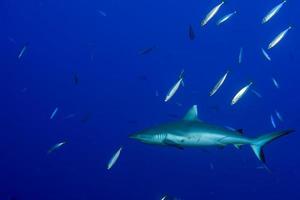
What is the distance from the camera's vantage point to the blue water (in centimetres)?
2908

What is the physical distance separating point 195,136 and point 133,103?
34.3 meters

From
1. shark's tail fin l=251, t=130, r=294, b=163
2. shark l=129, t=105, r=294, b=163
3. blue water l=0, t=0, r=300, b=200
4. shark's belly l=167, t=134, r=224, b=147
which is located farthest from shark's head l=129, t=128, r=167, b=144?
blue water l=0, t=0, r=300, b=200

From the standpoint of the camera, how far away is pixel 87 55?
152ft

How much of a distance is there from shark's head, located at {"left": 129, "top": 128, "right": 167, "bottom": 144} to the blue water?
1913cm

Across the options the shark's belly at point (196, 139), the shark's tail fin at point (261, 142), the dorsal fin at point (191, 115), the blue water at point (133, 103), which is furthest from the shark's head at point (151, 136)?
the blue water at point (133, 103)

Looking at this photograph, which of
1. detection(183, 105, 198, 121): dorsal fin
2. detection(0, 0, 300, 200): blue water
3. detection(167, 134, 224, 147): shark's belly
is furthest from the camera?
detection(0, 0, 300, 200): blue water

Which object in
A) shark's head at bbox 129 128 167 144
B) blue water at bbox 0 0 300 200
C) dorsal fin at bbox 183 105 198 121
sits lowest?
blue water at bbox 0 0 300 200

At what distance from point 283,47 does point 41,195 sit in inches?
1292

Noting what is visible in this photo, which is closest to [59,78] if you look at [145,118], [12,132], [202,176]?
[145,118]

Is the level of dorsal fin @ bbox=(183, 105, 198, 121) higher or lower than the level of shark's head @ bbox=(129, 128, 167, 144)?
higher

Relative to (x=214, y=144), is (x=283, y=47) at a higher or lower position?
lower

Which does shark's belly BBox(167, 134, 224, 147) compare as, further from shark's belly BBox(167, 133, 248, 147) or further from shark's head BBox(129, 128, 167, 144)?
shark's head BBox(129, 128, 167, 144)

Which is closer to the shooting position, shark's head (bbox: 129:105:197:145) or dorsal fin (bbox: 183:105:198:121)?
shark's head (bbox: 129:105:197:145)

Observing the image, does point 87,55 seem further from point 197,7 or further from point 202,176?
point 202,176
